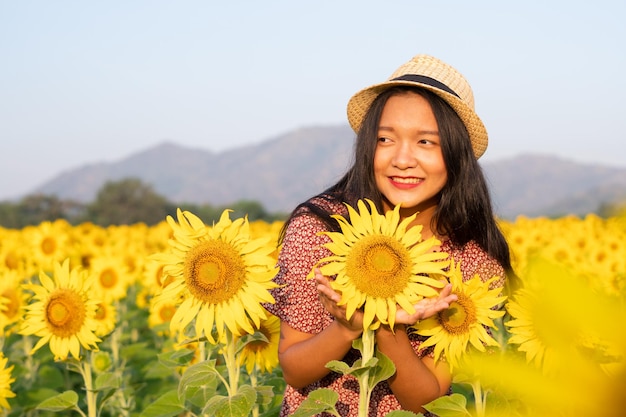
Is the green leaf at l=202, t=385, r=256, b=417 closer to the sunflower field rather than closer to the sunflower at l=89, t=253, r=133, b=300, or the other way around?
the sunflower field

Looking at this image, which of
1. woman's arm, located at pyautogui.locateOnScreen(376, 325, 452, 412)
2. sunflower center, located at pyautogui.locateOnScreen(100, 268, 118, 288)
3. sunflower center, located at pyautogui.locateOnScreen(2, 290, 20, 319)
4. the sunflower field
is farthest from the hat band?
sunflower center, located at pyautogui.locateOnScreen(100, 268, 118, 288)

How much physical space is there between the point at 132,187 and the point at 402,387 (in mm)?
45722

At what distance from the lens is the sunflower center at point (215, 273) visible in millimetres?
2078

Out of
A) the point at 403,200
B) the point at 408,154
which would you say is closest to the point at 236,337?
the point at 403,200

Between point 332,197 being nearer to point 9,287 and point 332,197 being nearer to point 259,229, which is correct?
point 9,287

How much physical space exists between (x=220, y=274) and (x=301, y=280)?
57 cm

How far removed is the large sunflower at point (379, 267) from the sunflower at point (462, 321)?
13.4 inches

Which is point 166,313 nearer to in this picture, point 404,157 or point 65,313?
point 65,313

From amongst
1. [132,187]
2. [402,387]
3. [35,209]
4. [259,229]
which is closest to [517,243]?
[259,229]

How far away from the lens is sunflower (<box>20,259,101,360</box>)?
10.1ft

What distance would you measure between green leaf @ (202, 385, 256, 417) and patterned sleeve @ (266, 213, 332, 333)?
14.6 inches

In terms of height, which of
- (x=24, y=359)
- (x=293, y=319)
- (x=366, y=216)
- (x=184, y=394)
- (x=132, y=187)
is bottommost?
(x=132, y=187)

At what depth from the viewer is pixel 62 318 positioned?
121 inches

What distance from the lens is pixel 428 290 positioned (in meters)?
1.82
